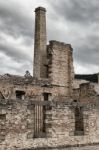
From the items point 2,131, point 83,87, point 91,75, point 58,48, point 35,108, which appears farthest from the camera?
point 91,75

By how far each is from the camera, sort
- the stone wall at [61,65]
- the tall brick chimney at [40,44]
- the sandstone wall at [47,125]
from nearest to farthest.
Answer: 1. the sandstone wall at [47,125]
2. the stone wall at [61,65]
3. the tall brick chimney at [40,44]

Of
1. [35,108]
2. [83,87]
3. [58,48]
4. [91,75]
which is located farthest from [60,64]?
[35,108]

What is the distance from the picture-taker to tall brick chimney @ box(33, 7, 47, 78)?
86.4ft

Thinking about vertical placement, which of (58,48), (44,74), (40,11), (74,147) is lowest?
(74,147)

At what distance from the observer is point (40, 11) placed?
27422mm

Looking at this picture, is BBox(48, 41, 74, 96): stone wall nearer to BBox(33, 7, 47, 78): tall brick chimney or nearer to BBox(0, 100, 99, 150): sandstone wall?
BBox(33, 7, 47, 78): tall brick chimney

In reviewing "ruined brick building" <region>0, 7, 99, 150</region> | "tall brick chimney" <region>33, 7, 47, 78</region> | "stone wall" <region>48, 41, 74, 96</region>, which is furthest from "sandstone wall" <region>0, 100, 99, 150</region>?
"tall brick chimney" <region>33, 7, 47, 78</region>

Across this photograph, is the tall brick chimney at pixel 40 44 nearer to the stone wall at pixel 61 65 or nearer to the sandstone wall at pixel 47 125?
the stone wall at pixel 61 65

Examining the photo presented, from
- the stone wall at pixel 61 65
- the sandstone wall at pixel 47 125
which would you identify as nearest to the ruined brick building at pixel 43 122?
Answer: the sandstone wall at pixel 47 125

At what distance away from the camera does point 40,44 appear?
88.1 feet

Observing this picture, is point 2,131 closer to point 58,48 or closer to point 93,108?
point 93,108

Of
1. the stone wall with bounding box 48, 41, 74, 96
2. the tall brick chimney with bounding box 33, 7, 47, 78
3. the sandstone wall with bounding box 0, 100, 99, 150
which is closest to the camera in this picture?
the sandstone wall with bounding box 0, 100, 99, 150

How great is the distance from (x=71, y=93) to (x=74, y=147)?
12859mm

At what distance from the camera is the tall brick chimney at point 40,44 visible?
1037 inches
